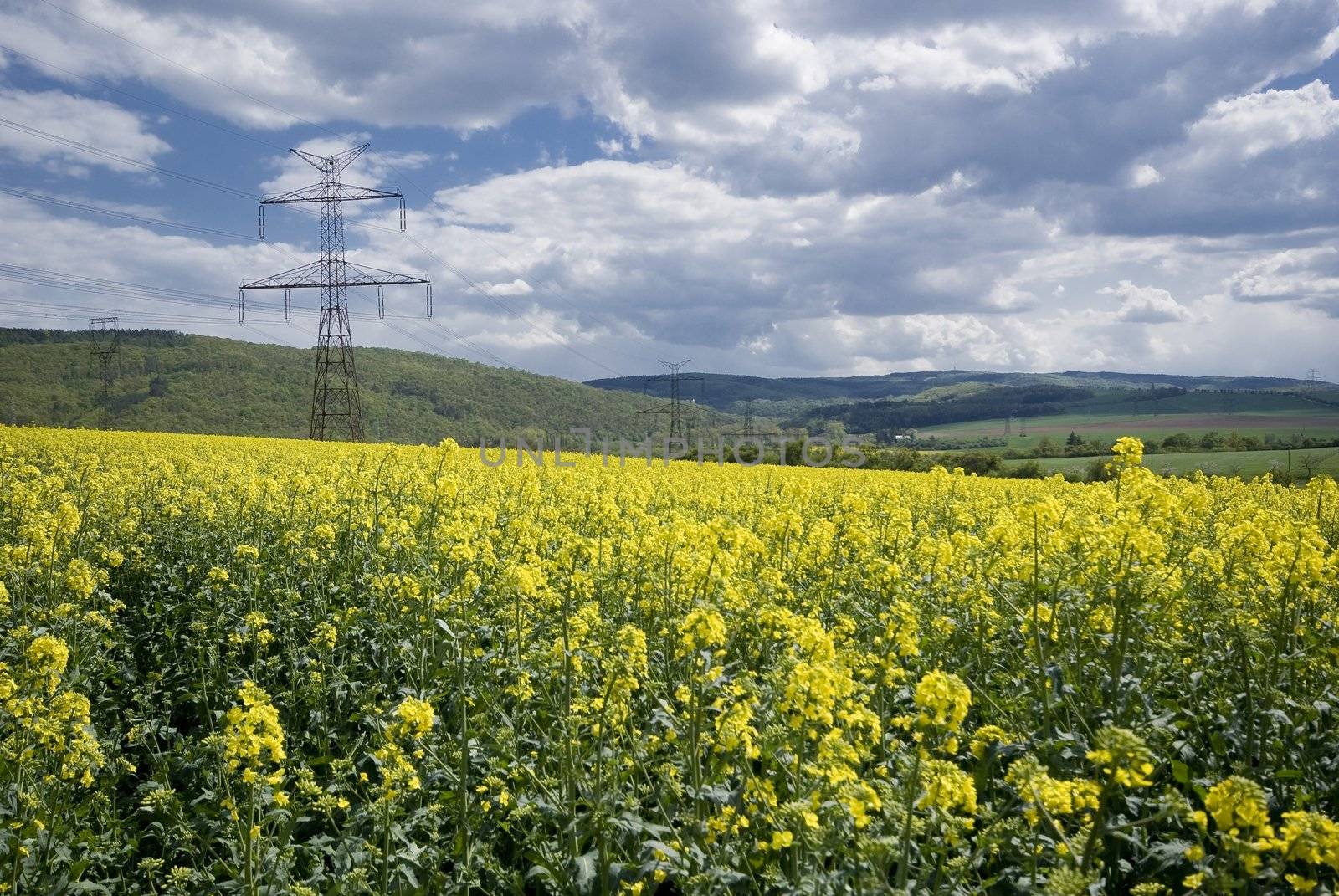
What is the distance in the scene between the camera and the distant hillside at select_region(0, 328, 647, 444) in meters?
79.6

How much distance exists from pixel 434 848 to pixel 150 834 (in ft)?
8.34

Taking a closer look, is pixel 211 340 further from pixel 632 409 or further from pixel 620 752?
pixel 620 752

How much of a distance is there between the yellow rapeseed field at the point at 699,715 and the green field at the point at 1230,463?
3239 centimetres

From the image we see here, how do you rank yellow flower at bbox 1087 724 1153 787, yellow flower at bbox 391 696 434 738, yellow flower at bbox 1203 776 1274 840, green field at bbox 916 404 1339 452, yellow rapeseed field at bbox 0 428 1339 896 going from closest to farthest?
yellow flower at bbox 1203 776 1274 840 < yellow flower at bbox 1087 724 1153 787 < yellow rapeseed field at bbox 0 428 1339 896 < yellow flower at bbox 391 696 434 738 < green field at bbox 916 404 1339 452

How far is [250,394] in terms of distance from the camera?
297ft

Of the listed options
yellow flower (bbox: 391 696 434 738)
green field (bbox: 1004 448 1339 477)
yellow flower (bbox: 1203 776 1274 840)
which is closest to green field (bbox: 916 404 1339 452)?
green field (bbox: 1004 448 1339 477)

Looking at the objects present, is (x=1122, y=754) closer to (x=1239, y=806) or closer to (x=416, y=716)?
(x=1239, y=806)

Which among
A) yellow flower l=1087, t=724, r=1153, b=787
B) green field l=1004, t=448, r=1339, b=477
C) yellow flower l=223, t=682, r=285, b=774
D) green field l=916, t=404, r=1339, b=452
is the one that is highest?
green field l=916, t=404, r=1339, b=452

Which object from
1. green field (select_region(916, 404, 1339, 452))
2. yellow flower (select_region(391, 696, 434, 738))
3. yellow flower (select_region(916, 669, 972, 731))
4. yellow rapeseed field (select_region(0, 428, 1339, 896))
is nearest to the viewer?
yellow flower (select_region(916, 669, 972, 731))

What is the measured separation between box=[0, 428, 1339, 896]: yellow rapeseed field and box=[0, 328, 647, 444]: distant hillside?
72867 millimetres

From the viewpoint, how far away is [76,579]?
676 cm

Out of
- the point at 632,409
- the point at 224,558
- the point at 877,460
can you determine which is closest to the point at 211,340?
the point at 632,409

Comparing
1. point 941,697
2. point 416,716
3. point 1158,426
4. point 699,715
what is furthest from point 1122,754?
point 1158,426

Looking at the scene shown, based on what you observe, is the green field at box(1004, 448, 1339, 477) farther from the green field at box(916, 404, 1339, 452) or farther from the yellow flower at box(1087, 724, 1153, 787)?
the yellow flower at box(1087, 724, 1153, 787)
